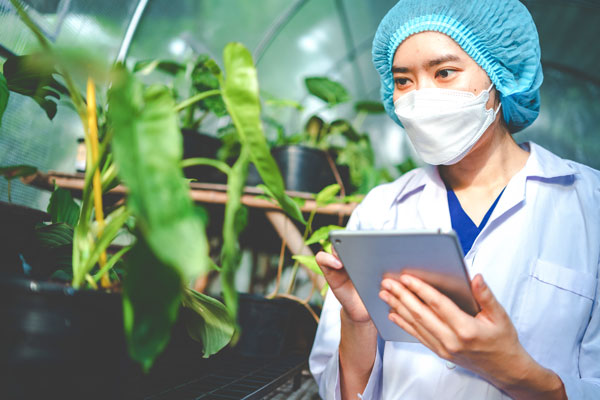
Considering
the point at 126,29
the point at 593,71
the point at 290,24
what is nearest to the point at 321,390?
the point at 126,29

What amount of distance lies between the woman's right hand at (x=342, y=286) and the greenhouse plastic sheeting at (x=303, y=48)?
2.85 ft

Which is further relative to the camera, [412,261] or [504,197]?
[504,197]

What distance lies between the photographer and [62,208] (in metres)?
0.70

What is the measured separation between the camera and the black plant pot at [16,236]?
1.65 ft

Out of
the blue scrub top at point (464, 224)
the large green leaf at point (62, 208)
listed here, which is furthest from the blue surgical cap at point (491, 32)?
the large green leaf at point (62, 208)

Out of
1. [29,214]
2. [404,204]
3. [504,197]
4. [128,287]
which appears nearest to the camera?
[128,287]

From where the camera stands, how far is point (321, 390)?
84cm

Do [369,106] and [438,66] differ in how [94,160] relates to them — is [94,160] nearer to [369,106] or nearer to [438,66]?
[438,66]

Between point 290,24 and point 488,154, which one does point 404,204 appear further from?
point 290,24

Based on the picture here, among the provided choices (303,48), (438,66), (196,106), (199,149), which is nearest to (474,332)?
(438,66)

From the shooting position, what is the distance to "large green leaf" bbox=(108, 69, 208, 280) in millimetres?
291

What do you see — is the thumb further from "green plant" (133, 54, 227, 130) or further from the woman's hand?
"green plant" (133, 54, 227, 130)

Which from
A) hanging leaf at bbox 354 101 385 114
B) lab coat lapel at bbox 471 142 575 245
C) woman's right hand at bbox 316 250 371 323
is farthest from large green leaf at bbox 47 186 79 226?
hanging leaf at bbox 354 101 385 114

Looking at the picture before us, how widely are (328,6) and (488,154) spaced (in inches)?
60.9
